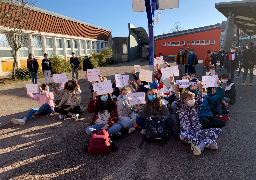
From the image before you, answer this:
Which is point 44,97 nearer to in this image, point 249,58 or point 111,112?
point 111,112

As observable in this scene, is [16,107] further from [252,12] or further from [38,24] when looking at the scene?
[252,12]

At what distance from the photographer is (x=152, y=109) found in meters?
4.47

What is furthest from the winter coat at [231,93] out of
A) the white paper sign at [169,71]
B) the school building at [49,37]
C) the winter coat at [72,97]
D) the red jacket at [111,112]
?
the school building at [49,37]

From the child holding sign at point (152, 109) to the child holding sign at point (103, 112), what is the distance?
1.90 ft

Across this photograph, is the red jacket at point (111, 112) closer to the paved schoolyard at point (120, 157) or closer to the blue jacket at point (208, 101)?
the paved schoolyard at point (120, 157)

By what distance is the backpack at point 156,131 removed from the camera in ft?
13.0

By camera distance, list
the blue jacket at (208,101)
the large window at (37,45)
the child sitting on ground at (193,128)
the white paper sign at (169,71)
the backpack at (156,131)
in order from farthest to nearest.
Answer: the large window at (37,45) < the white paper sign at (169,71) < the blue jacket at (208,101) < the backpack at (156,131) < the child sitting on ground at (193,128)

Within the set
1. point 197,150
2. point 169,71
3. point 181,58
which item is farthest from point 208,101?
point 181,58

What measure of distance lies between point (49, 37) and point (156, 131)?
16.1 m

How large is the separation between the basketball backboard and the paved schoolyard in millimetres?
4091

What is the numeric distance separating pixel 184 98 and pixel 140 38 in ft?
105

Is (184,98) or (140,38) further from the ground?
(140,38)

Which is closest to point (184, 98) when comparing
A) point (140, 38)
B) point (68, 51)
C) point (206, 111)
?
point (206, 111)

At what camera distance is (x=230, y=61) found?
9570 mm
